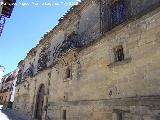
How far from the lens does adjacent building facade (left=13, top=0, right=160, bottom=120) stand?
24.5 ft

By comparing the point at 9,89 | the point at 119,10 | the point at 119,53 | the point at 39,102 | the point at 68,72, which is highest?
the point at 119,10

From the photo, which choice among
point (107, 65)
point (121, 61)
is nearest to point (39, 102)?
point (107, 65)

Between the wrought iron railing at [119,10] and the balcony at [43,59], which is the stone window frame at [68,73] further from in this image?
the balcony at [43,59]

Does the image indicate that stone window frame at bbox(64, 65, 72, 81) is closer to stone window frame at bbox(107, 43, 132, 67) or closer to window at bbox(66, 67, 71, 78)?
window at bbox(66, 67, 71, 78)

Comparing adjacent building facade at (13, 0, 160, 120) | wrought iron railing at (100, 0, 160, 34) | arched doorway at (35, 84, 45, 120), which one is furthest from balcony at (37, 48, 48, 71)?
wrought iron railing at (100, 0, 160, 34)

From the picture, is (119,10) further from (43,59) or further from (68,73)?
(43,59)

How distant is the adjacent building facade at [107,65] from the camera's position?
7477 millimetres

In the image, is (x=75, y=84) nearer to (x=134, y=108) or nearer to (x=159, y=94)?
(x=134, y=108)

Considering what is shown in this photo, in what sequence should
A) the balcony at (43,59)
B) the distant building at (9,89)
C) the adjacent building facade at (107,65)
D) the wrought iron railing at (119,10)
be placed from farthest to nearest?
the distant building at (9,89) → the balcony at (43,59) → the wrought iron railing at (119,10) → the adjacent building facade at (107,65)

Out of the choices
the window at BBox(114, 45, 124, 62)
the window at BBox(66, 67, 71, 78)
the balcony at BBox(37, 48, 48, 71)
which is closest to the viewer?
the window at BBox(114, 45, 124, 62)

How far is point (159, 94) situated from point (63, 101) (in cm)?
759

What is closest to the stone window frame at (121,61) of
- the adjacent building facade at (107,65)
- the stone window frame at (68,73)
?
the adjacent building facade at (107,65)

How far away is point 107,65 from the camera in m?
9.54

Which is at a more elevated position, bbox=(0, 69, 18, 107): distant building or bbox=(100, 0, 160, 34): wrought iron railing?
bbox=(100, 0, 160, 34): wrought iron railing
